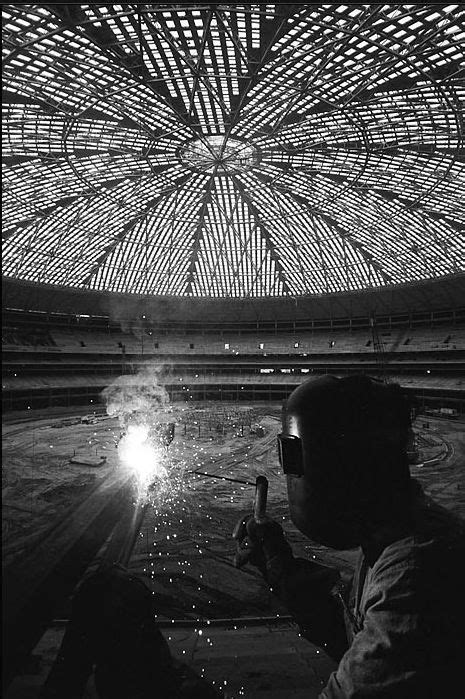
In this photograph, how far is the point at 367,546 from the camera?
112 inches

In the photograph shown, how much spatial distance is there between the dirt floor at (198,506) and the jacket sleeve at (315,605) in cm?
187

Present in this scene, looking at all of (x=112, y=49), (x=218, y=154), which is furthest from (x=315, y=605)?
(x=218, y=154)

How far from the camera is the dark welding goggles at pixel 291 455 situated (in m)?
2.93

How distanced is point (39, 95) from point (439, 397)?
4345 centimetres

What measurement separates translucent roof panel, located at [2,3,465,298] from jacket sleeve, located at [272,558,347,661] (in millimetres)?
9880

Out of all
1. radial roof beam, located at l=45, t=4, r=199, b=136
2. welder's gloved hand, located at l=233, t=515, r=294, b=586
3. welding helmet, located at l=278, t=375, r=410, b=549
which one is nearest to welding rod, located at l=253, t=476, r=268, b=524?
welder's gloved hand, located at l=233, t=515, r=294, b=586

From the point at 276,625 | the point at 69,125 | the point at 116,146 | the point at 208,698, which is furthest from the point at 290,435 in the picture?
the point at 116,146

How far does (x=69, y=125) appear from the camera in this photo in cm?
2642

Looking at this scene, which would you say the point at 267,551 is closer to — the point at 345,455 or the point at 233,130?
the point at 345,455

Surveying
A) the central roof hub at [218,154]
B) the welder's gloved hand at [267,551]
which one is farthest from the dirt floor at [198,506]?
the central roof hub at [218,154]

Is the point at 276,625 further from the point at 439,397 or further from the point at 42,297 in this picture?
the point at 42,297

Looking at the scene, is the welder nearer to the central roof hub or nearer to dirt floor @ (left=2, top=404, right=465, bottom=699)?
dirt floor @ (left=2, top=404, right=465, bottom=699)

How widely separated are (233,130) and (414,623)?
33.8m

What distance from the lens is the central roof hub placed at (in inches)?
1282
